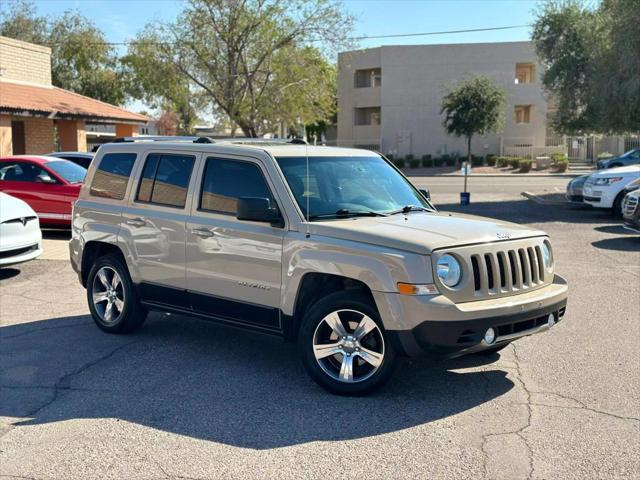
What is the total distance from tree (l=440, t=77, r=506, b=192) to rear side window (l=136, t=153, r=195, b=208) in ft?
139

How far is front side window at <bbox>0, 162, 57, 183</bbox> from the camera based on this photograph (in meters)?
15.0

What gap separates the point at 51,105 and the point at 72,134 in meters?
2.77

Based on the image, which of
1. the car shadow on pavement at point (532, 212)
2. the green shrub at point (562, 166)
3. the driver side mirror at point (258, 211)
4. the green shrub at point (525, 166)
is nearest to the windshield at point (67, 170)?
the car shadow on pavement at point (532, 212)

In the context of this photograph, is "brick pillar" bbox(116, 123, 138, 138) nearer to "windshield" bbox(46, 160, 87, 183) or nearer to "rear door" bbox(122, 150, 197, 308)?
"windshield" bbox(46, 160, 87, 183)

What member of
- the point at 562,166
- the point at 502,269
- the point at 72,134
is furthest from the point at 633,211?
the point at 562,166

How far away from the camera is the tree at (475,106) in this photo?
47.5 metres

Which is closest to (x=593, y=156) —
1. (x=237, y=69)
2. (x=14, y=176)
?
(x=237, y=69)

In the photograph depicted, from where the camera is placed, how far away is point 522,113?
58906 millimetres

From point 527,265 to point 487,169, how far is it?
146ft

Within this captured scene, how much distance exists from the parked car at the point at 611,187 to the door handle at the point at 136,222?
1415 cm

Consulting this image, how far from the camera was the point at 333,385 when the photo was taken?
18.5ft

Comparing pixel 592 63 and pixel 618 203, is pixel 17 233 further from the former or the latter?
pixel 592 63

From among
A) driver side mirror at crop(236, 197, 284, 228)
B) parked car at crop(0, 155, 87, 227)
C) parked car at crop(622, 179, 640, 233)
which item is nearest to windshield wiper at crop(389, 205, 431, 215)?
driver side mirror at crop(236, 197, 284, 228)

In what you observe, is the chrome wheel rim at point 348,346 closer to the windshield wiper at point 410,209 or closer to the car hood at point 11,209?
the windshield wiper at point 410,209
